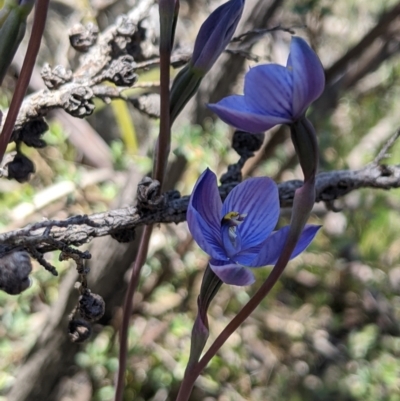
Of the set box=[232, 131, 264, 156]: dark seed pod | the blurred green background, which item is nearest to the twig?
box=[232, 131, 264, 156]: dark seed pod

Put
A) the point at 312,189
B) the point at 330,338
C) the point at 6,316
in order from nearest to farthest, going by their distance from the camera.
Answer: the point at 312,189
the point at 6,316
the point at 330,338

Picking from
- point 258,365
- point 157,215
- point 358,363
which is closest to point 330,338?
point 358,363

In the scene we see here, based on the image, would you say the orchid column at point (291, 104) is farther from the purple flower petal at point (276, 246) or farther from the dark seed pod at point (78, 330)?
the dark seed pod at point (78, 330)

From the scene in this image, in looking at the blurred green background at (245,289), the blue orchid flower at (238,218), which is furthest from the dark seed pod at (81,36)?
the blurred green background at (245,289)

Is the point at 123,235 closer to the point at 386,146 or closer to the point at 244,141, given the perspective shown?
the point at 244,141

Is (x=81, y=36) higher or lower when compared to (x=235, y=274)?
higher

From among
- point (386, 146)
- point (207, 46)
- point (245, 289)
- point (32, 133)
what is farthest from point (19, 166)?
point (245, 289)

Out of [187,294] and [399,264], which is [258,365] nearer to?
[187,294]
